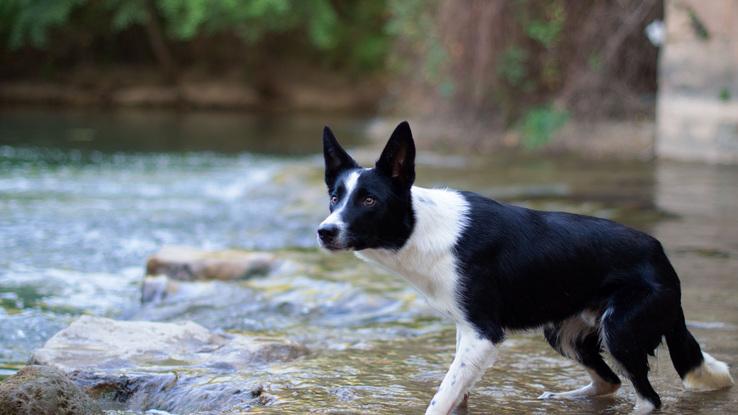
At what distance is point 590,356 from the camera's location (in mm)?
5039

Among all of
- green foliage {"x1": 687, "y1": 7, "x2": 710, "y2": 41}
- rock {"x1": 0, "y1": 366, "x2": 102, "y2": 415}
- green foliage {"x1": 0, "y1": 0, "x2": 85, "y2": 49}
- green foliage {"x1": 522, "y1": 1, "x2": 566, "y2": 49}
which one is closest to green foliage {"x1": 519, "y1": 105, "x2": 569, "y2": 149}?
green foliage {"x1": 522, "y1": 1, "x2": 566, "y2": 49}

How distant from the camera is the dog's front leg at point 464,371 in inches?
177

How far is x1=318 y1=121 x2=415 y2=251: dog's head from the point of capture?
14.6ft

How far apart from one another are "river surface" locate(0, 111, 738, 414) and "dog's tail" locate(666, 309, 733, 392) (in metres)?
0.06

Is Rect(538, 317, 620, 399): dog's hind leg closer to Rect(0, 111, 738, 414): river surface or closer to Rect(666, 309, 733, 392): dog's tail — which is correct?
Rect(0, 111, 738, 414): river surface

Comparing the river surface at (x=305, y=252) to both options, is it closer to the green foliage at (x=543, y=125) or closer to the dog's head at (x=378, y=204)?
the green foliage at (x=543, y=125)

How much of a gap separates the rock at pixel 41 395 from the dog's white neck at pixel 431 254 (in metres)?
1.45

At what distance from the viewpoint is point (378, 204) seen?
4.50 metres

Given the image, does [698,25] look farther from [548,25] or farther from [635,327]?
[635,327]

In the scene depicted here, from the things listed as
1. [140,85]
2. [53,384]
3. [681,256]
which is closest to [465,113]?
[681,256]

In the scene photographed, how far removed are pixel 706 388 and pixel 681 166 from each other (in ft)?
31.9

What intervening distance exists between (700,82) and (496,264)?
11.0 m

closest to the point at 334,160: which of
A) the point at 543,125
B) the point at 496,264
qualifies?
the point at 496,264

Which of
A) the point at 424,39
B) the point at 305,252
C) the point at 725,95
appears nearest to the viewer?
the point at 305,252
